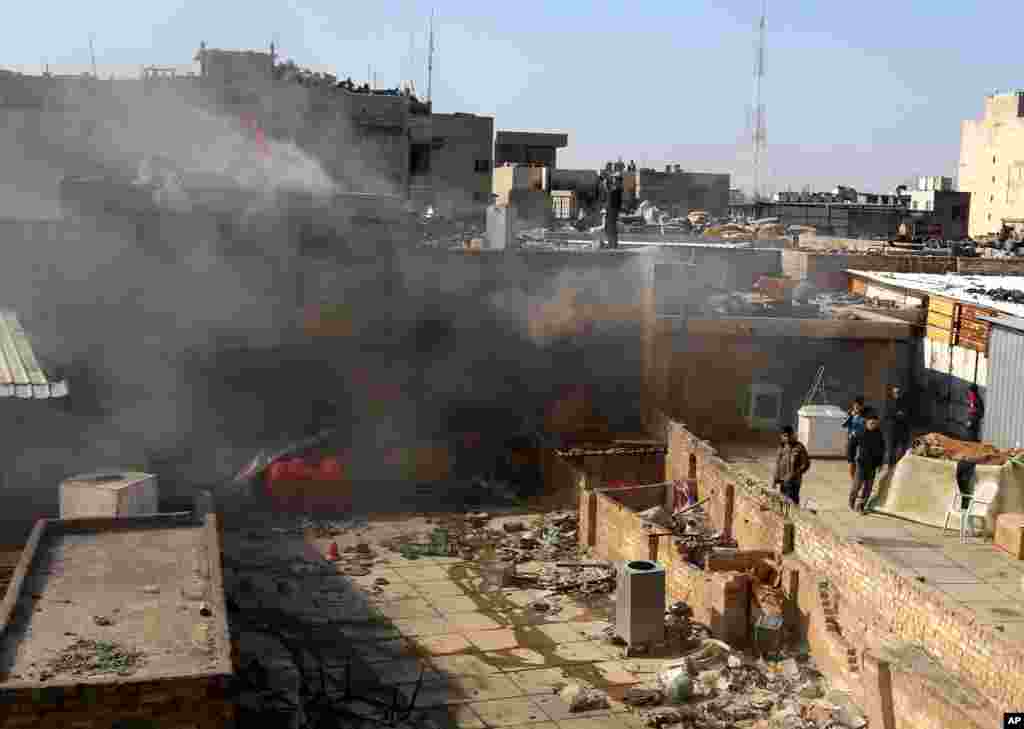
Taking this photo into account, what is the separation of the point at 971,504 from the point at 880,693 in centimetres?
368

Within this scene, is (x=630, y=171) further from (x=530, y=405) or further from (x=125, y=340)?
(x=125, y=340)

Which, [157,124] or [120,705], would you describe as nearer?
[120,705]

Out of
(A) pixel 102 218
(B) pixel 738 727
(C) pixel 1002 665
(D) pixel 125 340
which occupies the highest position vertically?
(A) pixel 102 218

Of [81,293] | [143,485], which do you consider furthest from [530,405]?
[143,485]

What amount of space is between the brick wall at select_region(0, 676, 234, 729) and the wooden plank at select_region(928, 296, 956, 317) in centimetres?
1402

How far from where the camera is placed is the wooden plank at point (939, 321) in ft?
61.5

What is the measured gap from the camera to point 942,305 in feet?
62.5

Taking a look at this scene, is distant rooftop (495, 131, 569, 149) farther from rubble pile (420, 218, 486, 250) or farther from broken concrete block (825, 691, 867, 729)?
broken concrete block (825, 691, 867, 729)

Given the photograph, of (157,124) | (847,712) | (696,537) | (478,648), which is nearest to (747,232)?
(157,124)

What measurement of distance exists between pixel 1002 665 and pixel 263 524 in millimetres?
10107

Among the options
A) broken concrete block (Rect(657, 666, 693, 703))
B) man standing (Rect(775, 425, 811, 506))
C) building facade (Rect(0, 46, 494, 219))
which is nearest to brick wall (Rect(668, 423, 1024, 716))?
man standing (Rect(775, 425, 811, 506))

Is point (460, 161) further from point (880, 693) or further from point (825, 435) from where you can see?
point (880, 693)

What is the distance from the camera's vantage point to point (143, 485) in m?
12.1

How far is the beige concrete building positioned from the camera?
44.4 meters
